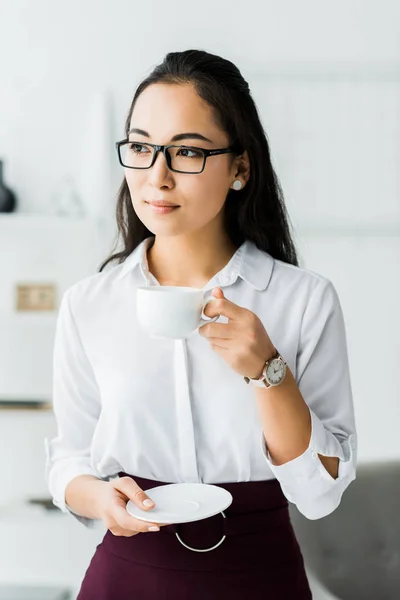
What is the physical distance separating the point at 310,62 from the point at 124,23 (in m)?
0.70

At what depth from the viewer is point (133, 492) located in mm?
1047

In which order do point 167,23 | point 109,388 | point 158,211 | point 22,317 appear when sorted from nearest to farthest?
point 158,211, point 109,388, point 22,317, point 167,23

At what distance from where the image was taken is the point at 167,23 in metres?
2.77

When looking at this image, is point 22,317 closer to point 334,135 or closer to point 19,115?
point 19,115

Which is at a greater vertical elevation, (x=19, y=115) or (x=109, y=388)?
(x=19, y=115)

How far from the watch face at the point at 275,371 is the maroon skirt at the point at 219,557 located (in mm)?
225

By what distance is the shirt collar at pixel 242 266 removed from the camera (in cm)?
125

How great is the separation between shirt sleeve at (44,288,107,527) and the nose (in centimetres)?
30

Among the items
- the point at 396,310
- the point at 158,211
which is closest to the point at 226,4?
the point at 396,310

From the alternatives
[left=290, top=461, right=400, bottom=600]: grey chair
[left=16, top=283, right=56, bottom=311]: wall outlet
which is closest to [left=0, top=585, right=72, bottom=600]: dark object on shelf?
[left=16, top=283, right=56, bottom=311]: wall outlet

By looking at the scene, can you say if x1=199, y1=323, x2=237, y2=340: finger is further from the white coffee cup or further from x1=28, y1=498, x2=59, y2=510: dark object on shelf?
x1=28, y1=498, x2=59, y2=510: dark object on shelf

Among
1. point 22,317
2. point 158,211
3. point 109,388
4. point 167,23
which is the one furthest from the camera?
point 167,23

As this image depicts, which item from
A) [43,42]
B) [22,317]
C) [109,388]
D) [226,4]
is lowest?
[22,317]

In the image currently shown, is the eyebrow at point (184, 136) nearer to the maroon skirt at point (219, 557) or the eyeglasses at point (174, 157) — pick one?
the eyeglasses at point (174, 157)
